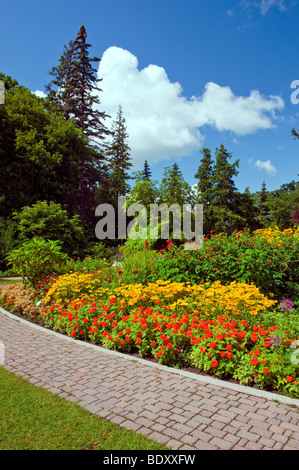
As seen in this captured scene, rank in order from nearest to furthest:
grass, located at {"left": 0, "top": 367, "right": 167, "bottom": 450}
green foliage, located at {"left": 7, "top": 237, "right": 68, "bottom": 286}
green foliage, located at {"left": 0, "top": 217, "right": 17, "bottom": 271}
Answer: grass, located at {"left": 0, "top": 367, "right": 167, "bottom": 450} < green foliage, located at {"left": 7, "top": 237, "right": 68, "bottom": 286} < green foliage, located at {"left": 0, "top": 217, "right": 17, "bottom": 271}

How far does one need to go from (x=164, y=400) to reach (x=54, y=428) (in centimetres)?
104

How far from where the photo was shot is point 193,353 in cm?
378

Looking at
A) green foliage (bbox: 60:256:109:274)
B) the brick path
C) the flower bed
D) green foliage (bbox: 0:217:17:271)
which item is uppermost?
green foliage (bbox: 0:217:17:271)

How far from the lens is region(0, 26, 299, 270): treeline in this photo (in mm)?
16125

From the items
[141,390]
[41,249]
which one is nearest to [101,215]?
[41,249]

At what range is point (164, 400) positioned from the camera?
309 centimetres

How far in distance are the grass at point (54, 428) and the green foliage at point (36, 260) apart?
4.48 m

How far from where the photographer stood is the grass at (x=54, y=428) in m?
2.41

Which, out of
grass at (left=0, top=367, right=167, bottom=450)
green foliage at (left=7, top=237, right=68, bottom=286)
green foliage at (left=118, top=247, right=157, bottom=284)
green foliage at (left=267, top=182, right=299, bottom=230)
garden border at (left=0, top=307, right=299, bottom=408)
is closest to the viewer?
grass at (left=0, top=367, right=167, bottom=450)

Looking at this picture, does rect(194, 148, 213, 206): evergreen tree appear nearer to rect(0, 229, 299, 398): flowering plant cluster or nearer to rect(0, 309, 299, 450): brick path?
rect(0, 229, 299, 398): flowering plant cluster

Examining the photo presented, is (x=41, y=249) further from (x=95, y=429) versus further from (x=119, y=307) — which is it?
(x=95, y=429)

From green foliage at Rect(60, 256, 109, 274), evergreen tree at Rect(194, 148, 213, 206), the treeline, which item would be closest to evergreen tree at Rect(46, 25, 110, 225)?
the treeline

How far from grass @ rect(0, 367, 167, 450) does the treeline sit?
11.5 meters

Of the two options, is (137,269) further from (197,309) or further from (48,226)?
(48,226)
